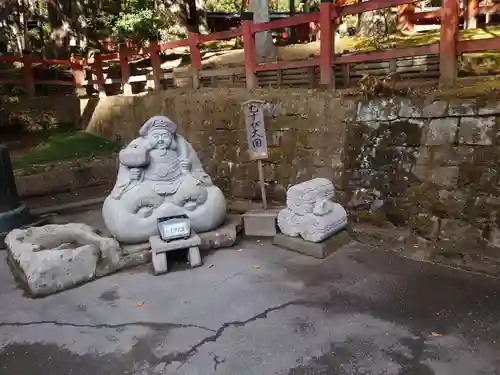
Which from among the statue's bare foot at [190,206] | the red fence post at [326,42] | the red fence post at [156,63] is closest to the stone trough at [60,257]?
the statue's bare foot at [190,206]

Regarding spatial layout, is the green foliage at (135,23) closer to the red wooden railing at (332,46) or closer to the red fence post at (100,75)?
the red fence post at (100,75)

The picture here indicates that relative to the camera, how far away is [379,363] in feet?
10.8

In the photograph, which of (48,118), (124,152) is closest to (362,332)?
(124,152)

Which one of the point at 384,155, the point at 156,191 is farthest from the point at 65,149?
the point at 384,155

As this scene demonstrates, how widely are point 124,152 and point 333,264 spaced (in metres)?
2.99

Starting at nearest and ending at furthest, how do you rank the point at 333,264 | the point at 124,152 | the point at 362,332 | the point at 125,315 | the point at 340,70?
the point at 362,332, the point at 125,315, the point at 333,264, the point at 124,152, the point at 340,70

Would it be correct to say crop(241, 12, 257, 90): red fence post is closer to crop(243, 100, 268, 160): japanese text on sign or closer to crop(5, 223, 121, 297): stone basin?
crop(243, 100, 268, 160): japanese text on sign

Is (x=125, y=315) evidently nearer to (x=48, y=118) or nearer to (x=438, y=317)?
(x=438, y=317)

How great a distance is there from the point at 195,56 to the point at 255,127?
3.83 m

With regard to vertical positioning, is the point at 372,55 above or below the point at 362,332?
above

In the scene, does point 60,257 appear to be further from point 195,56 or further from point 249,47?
point 195,56

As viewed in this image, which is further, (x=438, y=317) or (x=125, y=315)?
(x=125, y=315)

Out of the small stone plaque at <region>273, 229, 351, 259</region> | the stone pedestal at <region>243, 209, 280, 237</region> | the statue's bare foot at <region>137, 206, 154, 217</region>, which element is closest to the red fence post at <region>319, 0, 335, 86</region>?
the stone pedestal at <region>243, 209, 280, 237</region>

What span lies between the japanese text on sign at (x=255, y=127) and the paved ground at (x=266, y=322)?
161cm
